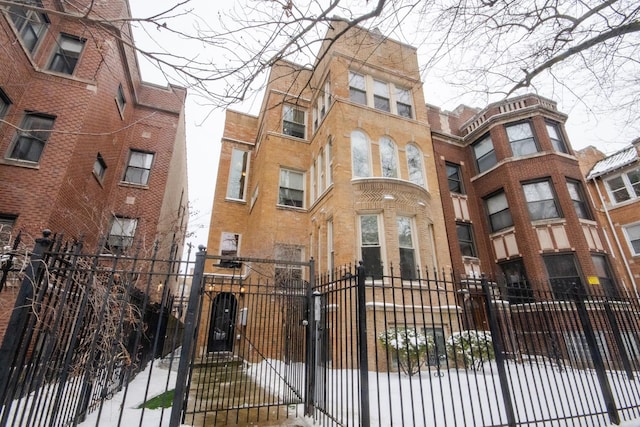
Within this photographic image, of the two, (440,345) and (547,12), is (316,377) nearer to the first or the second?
(440,345)

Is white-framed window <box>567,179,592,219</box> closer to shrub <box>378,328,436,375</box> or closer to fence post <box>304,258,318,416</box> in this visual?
shrub <box>378,328,436,375</box>

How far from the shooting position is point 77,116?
35.7ft

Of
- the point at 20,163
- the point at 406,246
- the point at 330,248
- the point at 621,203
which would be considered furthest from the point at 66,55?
the point at 621,203

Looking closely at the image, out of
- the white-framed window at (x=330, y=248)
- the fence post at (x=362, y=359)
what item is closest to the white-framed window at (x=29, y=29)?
the white-framed window at (x=330, y=248)

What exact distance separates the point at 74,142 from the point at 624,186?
26293 millimetres

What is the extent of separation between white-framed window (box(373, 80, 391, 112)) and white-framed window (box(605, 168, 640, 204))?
14303 millimetres

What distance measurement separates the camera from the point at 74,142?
34.3 ft

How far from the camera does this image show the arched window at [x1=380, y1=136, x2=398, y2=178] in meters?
12.5

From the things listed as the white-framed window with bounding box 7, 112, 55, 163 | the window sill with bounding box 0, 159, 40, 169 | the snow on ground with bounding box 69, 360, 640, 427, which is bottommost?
the snow on ground with bounding box 69, 360, 640, 427

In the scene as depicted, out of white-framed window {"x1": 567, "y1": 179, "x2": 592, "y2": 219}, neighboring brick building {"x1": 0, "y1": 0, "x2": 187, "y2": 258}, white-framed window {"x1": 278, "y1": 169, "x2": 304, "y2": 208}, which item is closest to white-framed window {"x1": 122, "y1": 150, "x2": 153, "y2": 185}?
neighboring brick building {"x1": 0, "y1": 0, "x2": 187, "y2": 258}

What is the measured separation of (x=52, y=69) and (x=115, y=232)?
661 cm

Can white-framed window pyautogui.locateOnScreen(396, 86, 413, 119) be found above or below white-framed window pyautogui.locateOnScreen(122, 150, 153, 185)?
above

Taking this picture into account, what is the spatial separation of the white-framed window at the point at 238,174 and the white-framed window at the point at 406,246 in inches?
372

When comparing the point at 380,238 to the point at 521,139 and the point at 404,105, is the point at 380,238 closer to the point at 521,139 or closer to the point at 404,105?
the point at 404,105
